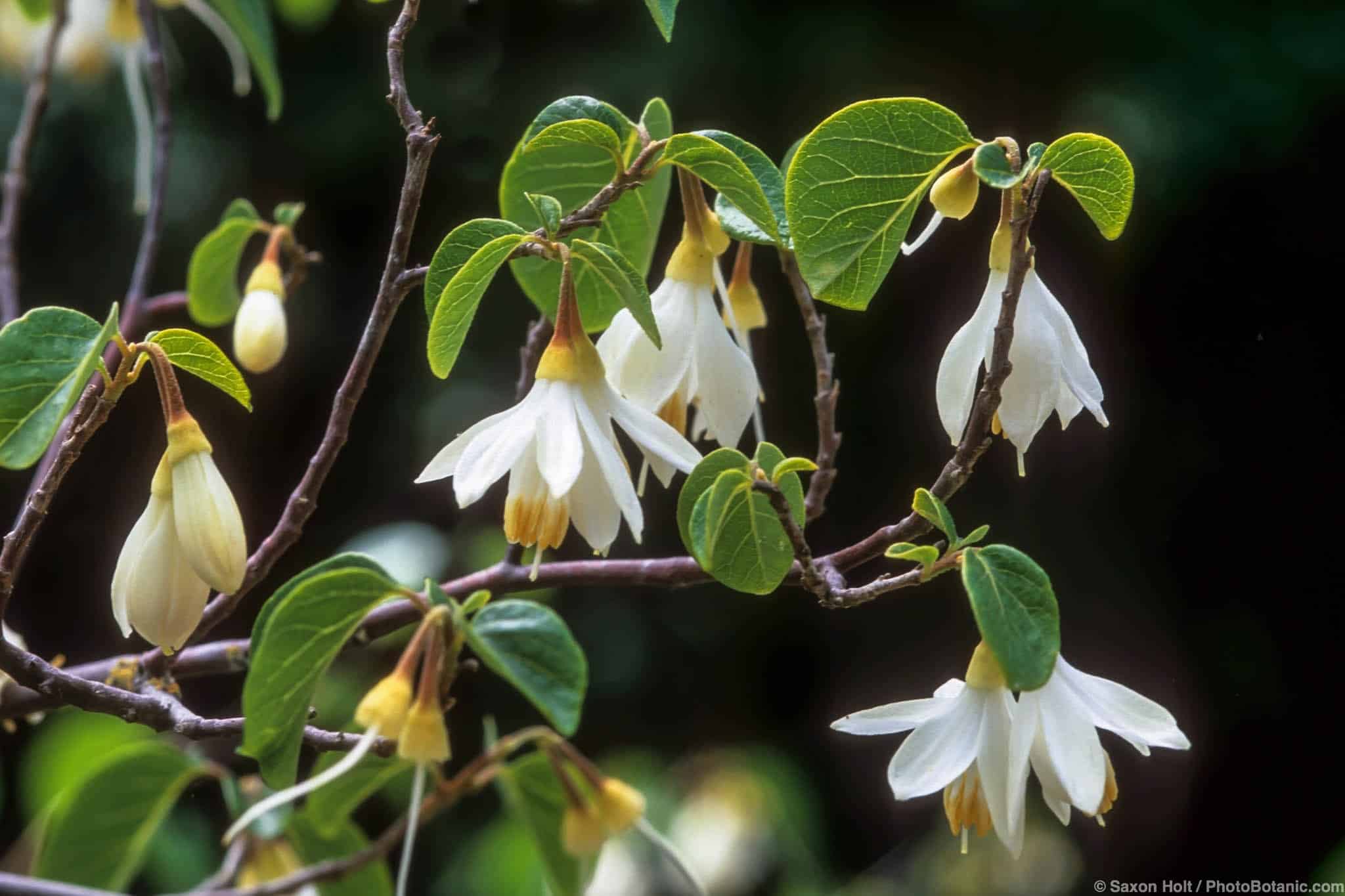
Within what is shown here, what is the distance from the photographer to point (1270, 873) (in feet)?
5.84

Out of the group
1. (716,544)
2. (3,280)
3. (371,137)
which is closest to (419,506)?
(371,137)

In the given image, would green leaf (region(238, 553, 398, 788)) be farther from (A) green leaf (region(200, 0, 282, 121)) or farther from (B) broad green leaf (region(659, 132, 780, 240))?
(A) green leaf (region(200, 0, 282, 121))

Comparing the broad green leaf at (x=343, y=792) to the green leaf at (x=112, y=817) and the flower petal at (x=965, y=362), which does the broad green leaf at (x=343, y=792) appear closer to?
the green leaf at (x=112, y=817)

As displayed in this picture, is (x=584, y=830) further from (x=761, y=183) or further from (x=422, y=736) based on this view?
(x=761, y=183)

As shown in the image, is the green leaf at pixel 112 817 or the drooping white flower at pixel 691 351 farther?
the drooping white flower at pixel 691 351

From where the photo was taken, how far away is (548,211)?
0.48m

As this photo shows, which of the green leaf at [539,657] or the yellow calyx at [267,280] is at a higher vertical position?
the yellow calyx at [267,280]

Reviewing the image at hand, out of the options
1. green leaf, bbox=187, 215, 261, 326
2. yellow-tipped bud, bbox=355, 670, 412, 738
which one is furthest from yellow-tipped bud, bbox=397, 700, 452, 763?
green leaf, bbox=187, 215, 261, 326

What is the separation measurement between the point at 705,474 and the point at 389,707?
146mm

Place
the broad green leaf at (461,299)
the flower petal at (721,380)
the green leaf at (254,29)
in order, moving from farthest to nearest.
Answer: the green leaf at (254,29), the flower petal at (721,380), the broad green leaf at (461,299)

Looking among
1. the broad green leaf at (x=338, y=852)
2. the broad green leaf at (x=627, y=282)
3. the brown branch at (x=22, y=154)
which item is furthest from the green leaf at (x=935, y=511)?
the brown branch at (x=22, y=154)

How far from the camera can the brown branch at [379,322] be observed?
0.54 m

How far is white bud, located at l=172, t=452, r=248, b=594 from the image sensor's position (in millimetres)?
490

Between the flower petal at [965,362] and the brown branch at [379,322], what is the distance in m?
0.23
